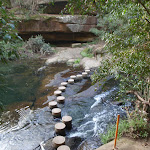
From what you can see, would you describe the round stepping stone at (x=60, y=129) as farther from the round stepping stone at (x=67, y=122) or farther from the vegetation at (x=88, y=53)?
the vegetation at (x=88, y=53)

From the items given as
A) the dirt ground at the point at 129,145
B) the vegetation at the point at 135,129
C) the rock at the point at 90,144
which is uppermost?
the vegetation at the point at 135,129

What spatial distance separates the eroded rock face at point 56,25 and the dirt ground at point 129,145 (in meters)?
11.7

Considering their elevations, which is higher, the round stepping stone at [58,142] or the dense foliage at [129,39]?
the dense foliage at [129,39]

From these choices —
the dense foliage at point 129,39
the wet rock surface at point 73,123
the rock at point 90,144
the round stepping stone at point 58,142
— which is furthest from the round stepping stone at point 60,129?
the dense foliage at point 129,39

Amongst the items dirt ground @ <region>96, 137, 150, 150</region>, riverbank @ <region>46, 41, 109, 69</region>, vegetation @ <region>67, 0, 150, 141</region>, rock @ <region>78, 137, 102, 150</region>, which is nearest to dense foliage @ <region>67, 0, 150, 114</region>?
vegetation @ <region>67, 0, 150, 141</region>

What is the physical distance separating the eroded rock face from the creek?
733 cm

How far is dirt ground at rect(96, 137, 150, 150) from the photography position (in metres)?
2.97

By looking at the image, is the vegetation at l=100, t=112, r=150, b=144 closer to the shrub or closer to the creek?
the creek

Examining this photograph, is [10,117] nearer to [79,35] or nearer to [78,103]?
[78,103]

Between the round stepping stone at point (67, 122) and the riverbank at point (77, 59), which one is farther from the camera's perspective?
the riverbank at point (77, 59)

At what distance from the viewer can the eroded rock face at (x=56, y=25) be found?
13359mm

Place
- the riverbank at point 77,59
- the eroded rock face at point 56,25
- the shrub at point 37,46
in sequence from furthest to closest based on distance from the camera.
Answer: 1. the eroded rock face at point 56,25
2. the shrub at point 37,46
3. the riverbank at point 77,59

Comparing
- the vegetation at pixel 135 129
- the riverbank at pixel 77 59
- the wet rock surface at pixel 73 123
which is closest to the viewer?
the vegetation at pixel 135 129

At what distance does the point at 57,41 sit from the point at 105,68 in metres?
13.7
